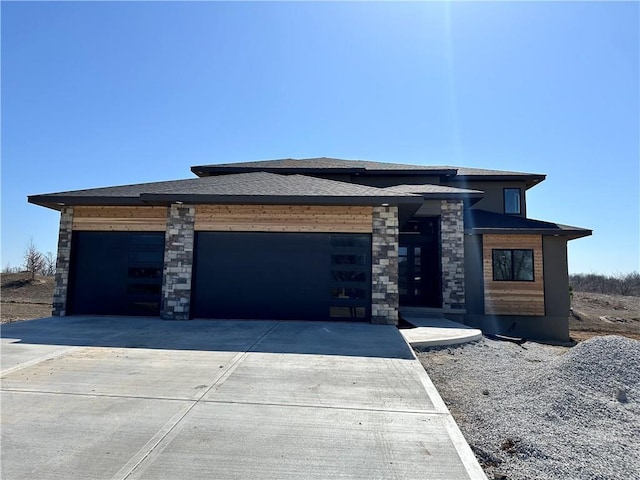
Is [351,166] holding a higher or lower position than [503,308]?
higher

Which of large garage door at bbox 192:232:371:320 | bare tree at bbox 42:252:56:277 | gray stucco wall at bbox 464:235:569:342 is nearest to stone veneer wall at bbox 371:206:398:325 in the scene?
large garage door at bbox 192:232:371:320

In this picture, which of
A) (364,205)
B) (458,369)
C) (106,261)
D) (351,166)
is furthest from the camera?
(351,166)

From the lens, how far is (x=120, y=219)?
9.85m

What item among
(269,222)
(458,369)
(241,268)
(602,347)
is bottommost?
(458,369)

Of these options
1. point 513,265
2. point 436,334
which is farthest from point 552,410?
point 513,265

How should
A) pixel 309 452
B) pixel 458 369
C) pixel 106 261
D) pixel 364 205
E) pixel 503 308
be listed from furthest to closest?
pixel 503 308
pixel 106 261
pixel 364 205
pixel 458 369
pixel 309 452

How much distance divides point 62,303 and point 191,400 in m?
7.93

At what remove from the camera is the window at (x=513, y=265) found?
1235 cm

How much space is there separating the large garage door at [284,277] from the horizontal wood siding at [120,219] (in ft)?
4.83

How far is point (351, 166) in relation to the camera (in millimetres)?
15117

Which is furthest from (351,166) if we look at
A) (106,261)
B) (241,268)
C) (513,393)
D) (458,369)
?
(513,393)

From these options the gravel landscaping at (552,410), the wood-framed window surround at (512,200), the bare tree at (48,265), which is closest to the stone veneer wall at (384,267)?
the gravel landscaping at (552,410)

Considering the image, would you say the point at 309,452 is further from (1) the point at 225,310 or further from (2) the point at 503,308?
(2) the point at 503,308

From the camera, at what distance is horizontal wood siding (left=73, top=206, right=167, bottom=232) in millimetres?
9766
